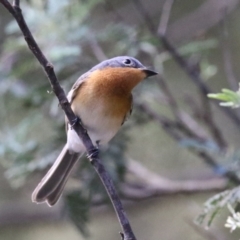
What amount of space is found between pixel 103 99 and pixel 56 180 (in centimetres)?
58

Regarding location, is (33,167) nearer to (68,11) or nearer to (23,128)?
(23,128)

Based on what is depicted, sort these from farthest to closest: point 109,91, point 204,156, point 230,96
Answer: point 204,156
point 109,91
point 230,96

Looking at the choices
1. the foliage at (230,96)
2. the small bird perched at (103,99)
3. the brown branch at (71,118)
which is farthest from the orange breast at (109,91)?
the foliage at (230,96)

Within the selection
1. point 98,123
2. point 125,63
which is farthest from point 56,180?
point 125,63

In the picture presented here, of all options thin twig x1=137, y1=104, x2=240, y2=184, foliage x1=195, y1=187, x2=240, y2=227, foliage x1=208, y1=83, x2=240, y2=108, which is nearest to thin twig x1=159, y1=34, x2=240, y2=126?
thin twig x1=137, y1=104, x2=240, y2=184

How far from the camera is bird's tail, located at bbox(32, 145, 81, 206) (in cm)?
337

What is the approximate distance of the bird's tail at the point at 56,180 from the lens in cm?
337

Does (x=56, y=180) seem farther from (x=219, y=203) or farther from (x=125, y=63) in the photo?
(x=219, y=203)

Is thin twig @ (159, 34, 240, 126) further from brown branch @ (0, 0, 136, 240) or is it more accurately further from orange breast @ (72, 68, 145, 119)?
brown branch @ (0, 0, 136, 240)

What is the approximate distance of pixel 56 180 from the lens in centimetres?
361

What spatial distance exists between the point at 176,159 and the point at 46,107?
4.53ft

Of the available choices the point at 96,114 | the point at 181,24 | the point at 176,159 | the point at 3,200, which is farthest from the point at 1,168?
the point at 96,114

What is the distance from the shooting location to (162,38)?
12.7 ft

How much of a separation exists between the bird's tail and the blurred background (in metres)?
0.13
